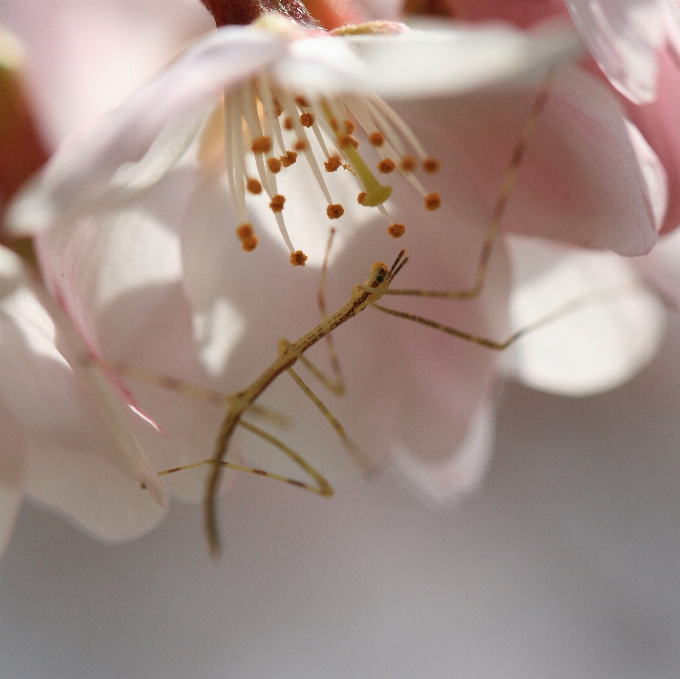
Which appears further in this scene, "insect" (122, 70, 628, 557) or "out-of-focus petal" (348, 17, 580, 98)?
"insect" (122, 70, 628, 557)

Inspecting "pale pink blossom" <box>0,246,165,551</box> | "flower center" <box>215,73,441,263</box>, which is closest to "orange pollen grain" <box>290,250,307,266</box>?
"flower center" <box>215,73,441,263</box>

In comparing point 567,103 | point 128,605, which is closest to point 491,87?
point 567,103

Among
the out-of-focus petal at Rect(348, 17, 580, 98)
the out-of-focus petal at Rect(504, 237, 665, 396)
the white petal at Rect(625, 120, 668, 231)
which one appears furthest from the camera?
the out-of-focus petal at Rect(504, 237, 665, 396)

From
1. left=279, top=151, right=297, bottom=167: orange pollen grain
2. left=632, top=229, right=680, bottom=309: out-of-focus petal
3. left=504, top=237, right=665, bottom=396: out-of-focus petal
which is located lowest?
left=504, top=237, right=665, bottom=396: out-of-focus petal

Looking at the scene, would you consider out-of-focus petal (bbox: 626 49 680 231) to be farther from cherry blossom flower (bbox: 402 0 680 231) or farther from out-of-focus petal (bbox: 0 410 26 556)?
out-of-focus petal (bbox: 0 410 26 556)

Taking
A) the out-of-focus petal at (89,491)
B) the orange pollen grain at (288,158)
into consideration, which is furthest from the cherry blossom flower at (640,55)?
the out-of-focus petal at (89,491)

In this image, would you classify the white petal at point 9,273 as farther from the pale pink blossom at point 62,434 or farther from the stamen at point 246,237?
the stamen at point 246,237

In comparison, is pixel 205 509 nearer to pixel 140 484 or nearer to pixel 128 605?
pixel 140 484
